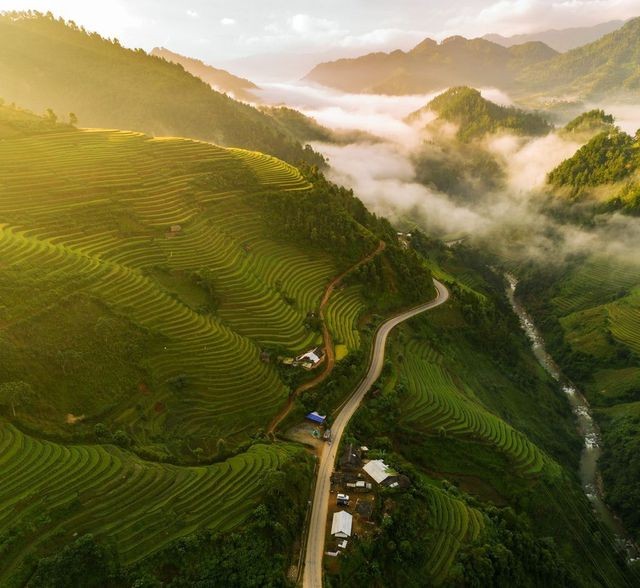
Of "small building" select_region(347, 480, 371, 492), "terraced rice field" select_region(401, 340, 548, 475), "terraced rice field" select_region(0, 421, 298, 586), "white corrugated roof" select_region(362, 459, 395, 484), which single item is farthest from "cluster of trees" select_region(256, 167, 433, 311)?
"terraced rice field" select_region(0, 421, 298, 586)

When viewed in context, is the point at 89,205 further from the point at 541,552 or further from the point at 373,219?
the point at 541,552

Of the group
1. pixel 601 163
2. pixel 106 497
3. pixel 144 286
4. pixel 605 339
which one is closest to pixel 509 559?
pixel 106 497

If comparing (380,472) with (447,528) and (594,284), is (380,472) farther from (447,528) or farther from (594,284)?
(594,284)

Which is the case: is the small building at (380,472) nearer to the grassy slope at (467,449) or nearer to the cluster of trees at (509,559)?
the grassy slope at (467,449)

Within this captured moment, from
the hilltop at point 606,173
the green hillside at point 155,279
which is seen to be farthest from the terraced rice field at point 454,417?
the hilltop at point 606,173

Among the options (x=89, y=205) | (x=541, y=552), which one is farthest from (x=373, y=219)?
(x=541, y=552)

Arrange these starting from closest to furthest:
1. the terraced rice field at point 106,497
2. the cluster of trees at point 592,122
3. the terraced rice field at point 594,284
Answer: the terraced rice field at point 106,497
the terraced rice field at point 594,284
the cluster of trees at point 592,122

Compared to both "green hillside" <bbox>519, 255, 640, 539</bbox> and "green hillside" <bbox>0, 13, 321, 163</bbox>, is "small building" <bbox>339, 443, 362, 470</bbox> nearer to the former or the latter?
"green hillside" <bbox>519, 255, 640, 539</bbox>

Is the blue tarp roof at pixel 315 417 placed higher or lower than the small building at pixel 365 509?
higher
